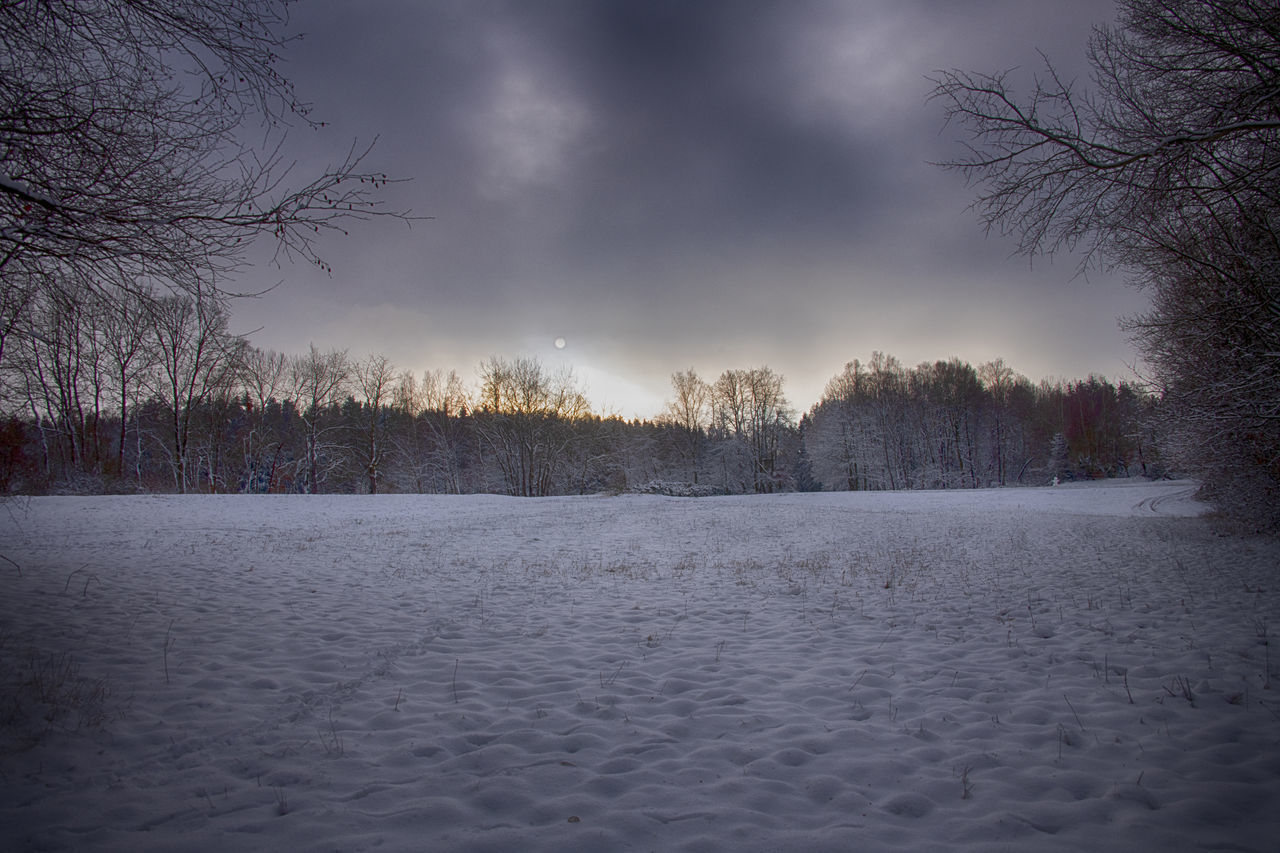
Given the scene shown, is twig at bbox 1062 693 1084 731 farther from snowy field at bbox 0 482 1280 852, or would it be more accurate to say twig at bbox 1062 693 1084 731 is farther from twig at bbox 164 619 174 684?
twig at bbox 164 619 174 684

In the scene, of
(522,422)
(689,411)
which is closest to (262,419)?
(522,422)

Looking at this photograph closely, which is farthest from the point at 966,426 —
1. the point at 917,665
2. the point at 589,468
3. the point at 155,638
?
the point at 155,638

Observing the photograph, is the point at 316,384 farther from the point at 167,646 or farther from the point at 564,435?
the point at 167,646

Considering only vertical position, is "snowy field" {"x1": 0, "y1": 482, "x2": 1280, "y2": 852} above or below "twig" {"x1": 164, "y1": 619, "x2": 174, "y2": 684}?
below

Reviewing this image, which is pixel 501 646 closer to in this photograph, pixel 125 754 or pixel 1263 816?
pixel 125 754

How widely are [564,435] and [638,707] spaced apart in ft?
135

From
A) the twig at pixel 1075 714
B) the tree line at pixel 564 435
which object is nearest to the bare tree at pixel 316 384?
the tree line at pixel 564 435

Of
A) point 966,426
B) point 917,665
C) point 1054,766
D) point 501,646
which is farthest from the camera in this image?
point 966,426

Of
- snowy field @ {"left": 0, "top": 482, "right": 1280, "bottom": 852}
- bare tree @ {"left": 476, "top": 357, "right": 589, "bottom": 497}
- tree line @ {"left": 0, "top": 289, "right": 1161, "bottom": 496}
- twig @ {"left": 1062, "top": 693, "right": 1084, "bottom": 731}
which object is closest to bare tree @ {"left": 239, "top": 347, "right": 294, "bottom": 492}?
tree line @ {"left": 0, "top": 289, "right": 1161, "bottom": 496}

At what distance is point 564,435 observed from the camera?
1770 inches

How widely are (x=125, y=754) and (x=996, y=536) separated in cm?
1906

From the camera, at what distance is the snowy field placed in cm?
273

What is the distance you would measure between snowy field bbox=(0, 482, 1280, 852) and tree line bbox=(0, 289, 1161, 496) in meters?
28.0

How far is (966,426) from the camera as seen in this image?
48.2 metres
